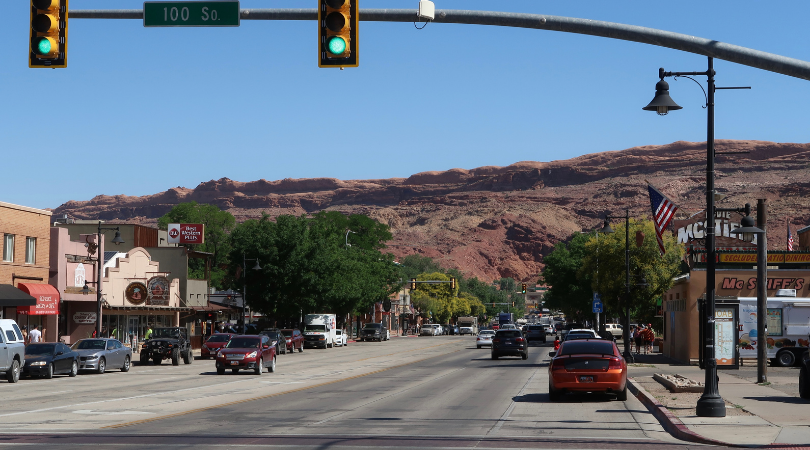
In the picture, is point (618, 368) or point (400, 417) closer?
point (400, 417)

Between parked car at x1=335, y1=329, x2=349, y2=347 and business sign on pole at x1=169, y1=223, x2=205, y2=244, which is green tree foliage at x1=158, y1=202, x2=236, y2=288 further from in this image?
parked car at x1=335, y1=329, x2=349, y2=347

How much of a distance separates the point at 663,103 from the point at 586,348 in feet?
22.4

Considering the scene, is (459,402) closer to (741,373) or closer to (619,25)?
(619,25)

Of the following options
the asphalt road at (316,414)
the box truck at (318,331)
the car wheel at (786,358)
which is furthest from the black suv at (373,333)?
the asphalt road at (316,414)

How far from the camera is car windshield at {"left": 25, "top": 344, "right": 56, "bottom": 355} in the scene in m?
33.6

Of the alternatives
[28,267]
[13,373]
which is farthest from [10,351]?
[28,267]

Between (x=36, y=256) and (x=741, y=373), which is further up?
(x=36, y=256)

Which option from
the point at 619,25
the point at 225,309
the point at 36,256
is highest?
the point at 619,25

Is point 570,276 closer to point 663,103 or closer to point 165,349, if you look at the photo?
point 165,349

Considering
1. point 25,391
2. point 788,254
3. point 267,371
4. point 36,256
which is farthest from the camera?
point 36,256

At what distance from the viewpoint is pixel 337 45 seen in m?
11.1

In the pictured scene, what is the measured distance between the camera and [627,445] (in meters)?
13.5

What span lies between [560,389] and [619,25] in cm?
1206

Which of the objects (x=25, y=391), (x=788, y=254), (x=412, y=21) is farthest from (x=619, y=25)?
(x=788, y=254)
